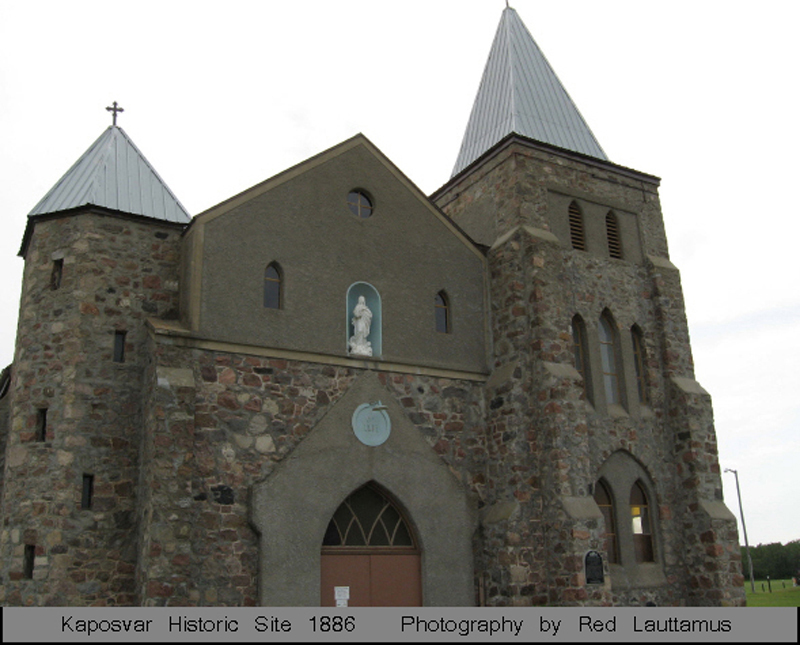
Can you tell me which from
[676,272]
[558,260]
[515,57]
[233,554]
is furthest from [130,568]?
[515,57]

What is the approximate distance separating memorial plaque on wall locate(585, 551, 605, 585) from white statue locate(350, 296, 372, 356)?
5.96 metres

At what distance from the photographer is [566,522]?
15.4m

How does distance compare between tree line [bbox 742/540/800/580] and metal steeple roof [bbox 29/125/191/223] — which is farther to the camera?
tree line [bbox 742/540/800/580]

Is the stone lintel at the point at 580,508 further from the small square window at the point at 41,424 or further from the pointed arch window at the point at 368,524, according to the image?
the small square window at the point at 41,424

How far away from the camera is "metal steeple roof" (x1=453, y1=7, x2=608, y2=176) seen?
829 inches

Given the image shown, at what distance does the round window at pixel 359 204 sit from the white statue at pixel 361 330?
215 cm

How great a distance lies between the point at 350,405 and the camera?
1559cm

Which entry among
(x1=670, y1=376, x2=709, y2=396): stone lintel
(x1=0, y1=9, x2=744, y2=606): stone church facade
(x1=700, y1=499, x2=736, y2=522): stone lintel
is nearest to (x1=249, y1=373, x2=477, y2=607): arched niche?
(x1=0, y1=9, x2=744, y2=606): stone church facade

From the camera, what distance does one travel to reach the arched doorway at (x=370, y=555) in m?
14.7

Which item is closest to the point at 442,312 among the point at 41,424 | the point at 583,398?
the point at 583,398

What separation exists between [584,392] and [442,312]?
12.3 feet

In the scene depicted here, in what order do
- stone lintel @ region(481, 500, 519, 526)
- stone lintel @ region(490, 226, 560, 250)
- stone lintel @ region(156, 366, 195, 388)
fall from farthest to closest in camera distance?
stone lintel @ region(490, 226, 560, 250)
stone lintel @ region(481, 500, 519, 526)
stone lintel @ region(156, 366, 195, 388)

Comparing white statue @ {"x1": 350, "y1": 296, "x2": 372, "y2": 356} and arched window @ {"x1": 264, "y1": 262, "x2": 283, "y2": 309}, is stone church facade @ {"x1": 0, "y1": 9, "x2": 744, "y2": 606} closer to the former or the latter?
arched window @ {"x1": 264, "y1": 262, "x2": 283, "y2": 309}

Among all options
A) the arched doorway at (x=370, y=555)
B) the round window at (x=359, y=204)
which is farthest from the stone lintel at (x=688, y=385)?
the round window at (x=359, y=204)
